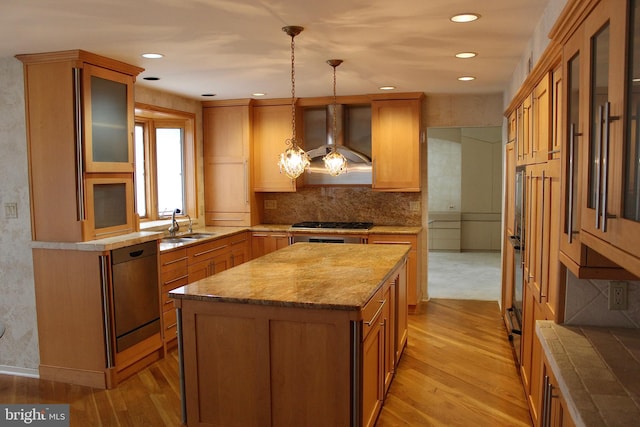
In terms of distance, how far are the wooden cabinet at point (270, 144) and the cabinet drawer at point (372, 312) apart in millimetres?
3157

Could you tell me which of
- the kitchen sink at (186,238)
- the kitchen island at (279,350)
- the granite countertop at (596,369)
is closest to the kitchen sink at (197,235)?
the kitchen sink at (186,238)

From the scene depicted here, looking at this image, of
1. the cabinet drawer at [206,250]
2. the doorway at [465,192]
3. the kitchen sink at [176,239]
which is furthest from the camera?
the doorway at [465,192]

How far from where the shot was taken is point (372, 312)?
286 centimetres

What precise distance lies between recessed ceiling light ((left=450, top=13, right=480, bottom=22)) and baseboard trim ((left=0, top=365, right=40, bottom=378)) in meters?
3.83

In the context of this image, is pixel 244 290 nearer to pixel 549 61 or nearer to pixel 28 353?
pixel 549 61

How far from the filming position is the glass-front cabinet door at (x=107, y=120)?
12.1ft

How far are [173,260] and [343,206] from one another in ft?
8.14

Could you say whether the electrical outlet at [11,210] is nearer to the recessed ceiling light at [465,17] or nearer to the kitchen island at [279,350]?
the kitchen island at [279,350]

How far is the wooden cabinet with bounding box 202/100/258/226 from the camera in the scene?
606 centimetres

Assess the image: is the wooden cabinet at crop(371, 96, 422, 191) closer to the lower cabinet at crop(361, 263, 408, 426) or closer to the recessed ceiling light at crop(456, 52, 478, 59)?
the recessed ceiling light at crop(456, 52, 478, 59)

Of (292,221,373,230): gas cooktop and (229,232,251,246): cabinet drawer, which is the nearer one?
(229,232,251,246): cabinet drawer

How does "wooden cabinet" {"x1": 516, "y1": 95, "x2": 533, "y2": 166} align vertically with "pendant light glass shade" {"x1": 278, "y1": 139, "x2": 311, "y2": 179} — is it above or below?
above

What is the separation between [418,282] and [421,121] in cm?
183

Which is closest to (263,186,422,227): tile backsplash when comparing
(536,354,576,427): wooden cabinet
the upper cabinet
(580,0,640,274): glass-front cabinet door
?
(536,354,576,427): wooden cabinet
